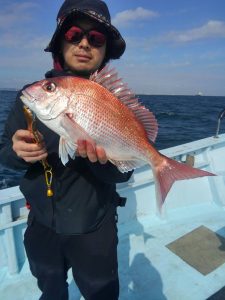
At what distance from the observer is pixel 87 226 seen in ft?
7.02

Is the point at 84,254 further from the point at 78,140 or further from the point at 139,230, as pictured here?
the point at 139,230

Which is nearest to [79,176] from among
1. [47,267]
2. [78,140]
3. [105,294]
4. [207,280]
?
[78,140]

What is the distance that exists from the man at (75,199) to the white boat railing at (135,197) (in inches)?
37.7

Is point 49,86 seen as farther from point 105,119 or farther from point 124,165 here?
point 124,165

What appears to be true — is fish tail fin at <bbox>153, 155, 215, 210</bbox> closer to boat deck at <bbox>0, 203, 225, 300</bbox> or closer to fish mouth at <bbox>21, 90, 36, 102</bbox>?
fish mouth at <bbox>21, 90, 36, 102</bbox>

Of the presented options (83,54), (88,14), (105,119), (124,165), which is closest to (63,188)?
(124,165)

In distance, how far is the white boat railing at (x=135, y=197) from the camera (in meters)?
3.18

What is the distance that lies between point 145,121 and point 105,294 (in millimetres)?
1391

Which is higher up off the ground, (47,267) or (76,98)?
(76,98)

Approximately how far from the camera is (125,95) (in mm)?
1932

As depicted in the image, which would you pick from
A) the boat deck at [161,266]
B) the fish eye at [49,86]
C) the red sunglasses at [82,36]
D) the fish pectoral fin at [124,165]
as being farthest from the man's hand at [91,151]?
the boat deck at [161,266]

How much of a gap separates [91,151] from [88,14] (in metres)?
1.12

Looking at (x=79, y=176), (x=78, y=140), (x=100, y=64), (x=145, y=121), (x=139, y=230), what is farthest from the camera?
(x=139, y=230)

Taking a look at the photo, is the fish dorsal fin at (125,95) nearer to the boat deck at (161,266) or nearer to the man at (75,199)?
the man at (75,199)
